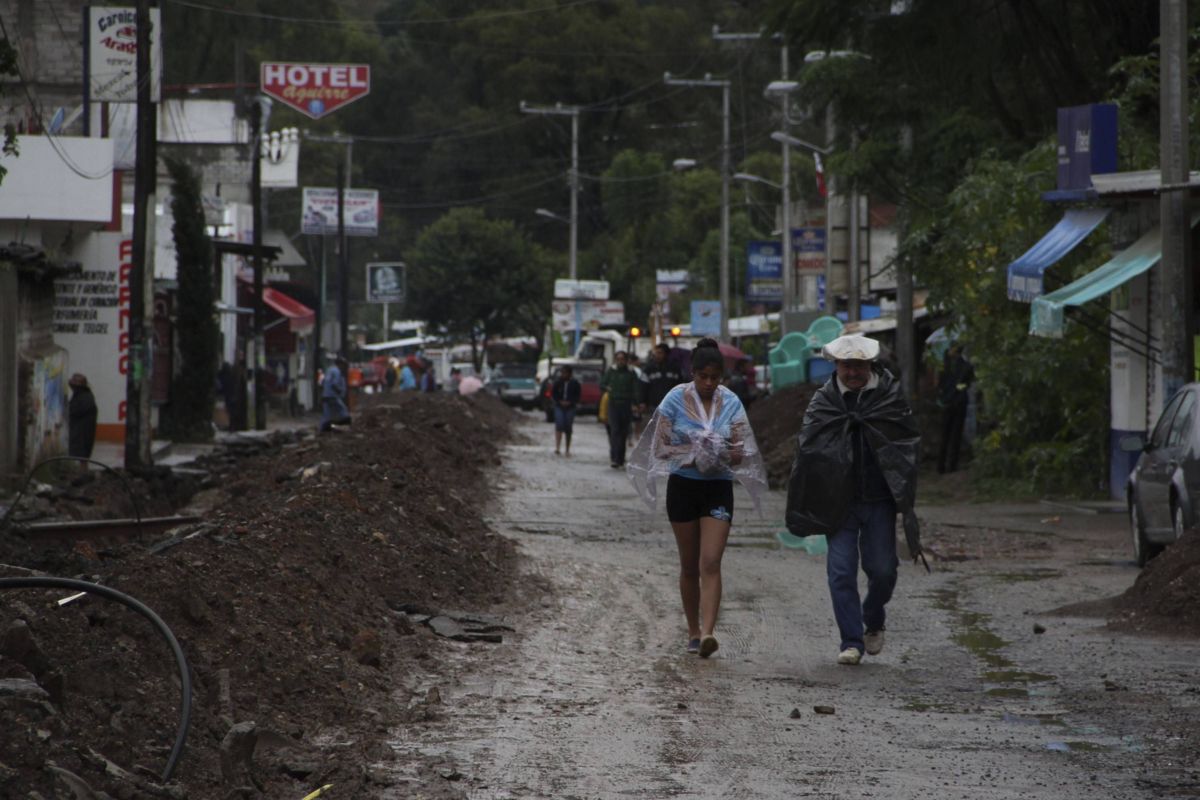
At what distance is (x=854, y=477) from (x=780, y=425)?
903 inches

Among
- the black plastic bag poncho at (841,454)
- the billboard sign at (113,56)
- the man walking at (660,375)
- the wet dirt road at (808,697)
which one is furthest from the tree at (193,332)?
the black plastic bag poncho at (841,454)

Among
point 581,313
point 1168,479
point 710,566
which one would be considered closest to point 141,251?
point 1168,479

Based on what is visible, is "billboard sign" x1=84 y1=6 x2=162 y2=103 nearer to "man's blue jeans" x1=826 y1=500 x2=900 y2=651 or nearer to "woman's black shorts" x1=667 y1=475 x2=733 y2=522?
"woman's black shorts" x1=667 y1=475 x2=733 y2=522

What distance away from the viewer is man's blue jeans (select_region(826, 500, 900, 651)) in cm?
998

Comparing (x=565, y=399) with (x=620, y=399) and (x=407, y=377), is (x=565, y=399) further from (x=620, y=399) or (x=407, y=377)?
(x=407, y=377)

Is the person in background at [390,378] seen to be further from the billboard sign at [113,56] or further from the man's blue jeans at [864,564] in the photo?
the man's blue jeans at [864,564]

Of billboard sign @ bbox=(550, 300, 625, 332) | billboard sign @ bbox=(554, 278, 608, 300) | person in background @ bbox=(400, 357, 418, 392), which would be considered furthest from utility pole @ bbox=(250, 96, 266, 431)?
billboard sign @ bbox=(554, 278, 608, 300)

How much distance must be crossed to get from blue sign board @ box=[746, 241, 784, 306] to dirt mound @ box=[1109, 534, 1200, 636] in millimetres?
41200

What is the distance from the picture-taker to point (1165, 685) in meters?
9.09

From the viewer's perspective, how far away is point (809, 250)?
45250 mm

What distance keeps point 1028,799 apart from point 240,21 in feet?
208

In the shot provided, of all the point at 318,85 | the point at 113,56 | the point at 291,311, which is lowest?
the point at 291,311

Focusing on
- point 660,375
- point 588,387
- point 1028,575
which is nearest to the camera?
point 1028,575

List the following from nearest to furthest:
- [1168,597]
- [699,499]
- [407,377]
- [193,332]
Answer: [699,499]
[1168,597]
[193,332]
[407,377]
